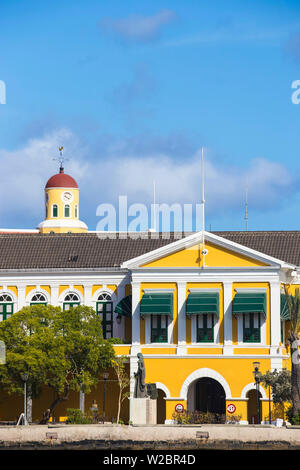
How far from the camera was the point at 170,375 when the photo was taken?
93000mm

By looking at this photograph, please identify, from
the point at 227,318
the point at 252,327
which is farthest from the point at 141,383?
the point at 252,327

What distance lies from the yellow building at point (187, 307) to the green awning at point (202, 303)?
0.20 ft

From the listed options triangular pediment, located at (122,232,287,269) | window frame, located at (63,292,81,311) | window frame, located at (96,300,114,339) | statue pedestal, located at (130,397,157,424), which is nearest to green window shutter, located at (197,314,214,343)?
triangular pediment, located at (122,232,287,269)

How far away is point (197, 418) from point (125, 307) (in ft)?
30.8

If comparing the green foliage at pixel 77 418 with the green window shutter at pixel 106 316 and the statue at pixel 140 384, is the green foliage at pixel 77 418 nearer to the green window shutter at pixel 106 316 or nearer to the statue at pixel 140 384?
the statue at pixel 140 384

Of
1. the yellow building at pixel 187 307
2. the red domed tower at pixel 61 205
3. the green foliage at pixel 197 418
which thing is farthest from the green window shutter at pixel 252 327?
the red domed tower at pixel 61 205

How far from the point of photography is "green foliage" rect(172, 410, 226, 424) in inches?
3479

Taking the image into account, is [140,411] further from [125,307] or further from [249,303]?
[125,307]

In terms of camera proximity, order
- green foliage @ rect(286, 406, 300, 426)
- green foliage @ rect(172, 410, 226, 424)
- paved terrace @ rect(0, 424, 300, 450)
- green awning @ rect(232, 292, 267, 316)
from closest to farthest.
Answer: paved terrace @ rect(0, 424, 300, 450)
green foliage @ rect(286, 406, 300, 426)
green foliage @ rect(172, 410, 226, 424)
green awning @ rect(232, 292, 267, 316)

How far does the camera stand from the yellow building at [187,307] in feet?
302

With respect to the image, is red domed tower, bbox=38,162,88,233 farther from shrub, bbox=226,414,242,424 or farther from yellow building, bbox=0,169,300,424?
shrub, bbox=226,414,242,424

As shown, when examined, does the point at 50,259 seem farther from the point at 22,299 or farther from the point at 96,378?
the point at 96,378

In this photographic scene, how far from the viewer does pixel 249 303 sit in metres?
91.5

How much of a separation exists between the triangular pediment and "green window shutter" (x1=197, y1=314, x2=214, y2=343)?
3133mm
